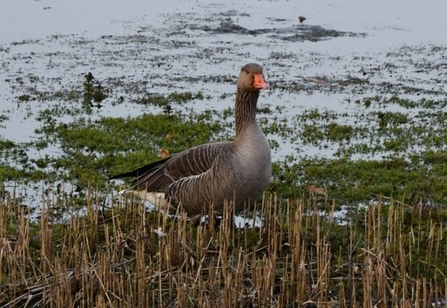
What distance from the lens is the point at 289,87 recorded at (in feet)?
63.2

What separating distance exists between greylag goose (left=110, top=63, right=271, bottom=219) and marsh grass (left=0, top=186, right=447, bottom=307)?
12.8 inches

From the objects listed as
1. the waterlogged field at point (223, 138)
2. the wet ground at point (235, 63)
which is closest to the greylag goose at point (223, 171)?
the waterlogged field at point (223, 138)

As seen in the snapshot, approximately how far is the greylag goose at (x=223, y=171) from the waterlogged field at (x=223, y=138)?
30cm

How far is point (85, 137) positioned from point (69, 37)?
1200 cm

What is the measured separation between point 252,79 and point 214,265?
273cm

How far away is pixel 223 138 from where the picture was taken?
14070 millimetres

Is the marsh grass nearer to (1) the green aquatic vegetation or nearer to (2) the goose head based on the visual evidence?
(2) the goose head

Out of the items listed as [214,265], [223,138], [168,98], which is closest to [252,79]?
[214,265]

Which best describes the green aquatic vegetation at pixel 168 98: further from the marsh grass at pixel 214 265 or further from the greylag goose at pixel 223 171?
the marsh grass at pixel 214 265

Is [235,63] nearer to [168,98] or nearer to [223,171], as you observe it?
[168,98]

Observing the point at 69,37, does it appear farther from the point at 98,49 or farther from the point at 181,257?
the point at 181,257

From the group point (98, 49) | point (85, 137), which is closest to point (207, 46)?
point (98, 49)

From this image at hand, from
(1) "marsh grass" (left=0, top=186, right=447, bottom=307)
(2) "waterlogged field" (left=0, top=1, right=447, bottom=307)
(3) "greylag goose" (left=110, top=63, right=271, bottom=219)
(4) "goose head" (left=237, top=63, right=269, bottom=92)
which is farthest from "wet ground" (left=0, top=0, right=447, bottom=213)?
(1) "marsh grass" (left=0, top=186, right=447, bottom=307)

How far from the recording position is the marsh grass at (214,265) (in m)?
7.26
